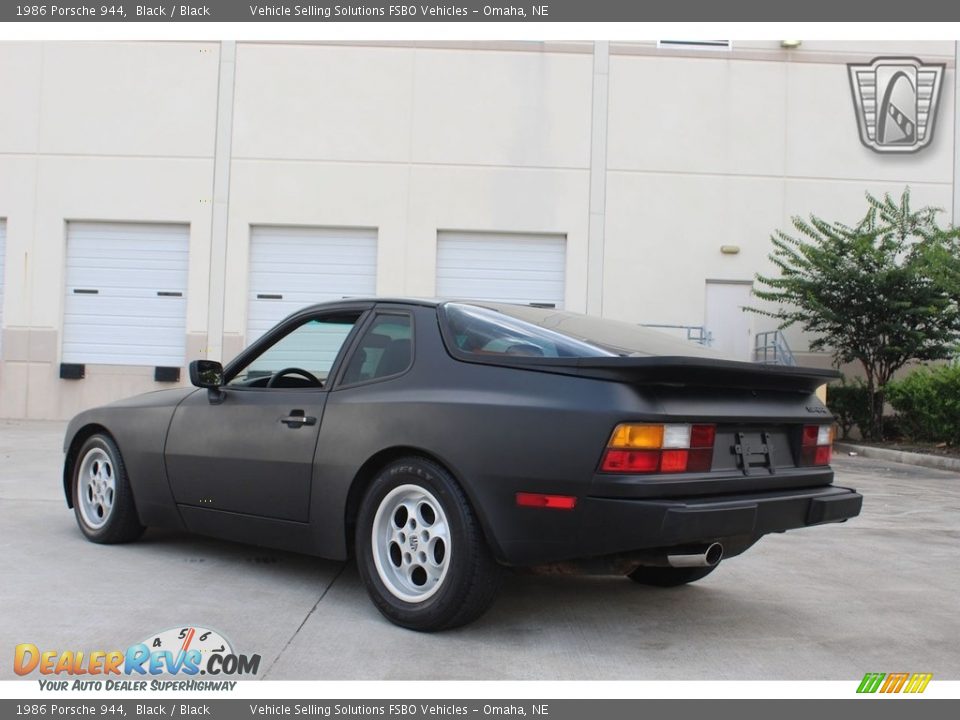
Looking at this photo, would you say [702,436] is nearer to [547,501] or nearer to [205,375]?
[547,501]

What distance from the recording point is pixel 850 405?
1588 cm

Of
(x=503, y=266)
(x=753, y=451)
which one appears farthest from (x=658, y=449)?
(x=503, y=266)

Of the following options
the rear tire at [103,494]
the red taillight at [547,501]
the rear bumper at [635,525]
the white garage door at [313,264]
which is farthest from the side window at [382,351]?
the white garage door at [313,264]

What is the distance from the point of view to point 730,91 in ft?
54.6

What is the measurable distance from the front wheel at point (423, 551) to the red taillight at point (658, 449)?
66 cm

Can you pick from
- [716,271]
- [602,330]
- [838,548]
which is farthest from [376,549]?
[716,271]

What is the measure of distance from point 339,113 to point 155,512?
502 inches

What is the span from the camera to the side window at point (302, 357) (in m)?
4.59

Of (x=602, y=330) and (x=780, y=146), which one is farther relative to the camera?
(x=780, y=146)

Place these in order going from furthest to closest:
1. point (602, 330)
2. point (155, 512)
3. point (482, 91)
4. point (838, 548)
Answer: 1. point (482, 91)
2. point (838, 548)
3. point (155, 512)
4. point (602, 330)

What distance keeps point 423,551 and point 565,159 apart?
13706 millimetres

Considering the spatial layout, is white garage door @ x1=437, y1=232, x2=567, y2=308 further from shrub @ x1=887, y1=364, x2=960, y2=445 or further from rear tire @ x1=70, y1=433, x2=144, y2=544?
rear tire @ x1=70, y1=433, x2=144, y2=544

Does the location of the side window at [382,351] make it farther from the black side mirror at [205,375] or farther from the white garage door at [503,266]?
the white garage door at [503,266]

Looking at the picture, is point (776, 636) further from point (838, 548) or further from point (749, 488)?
point (838, 548)
